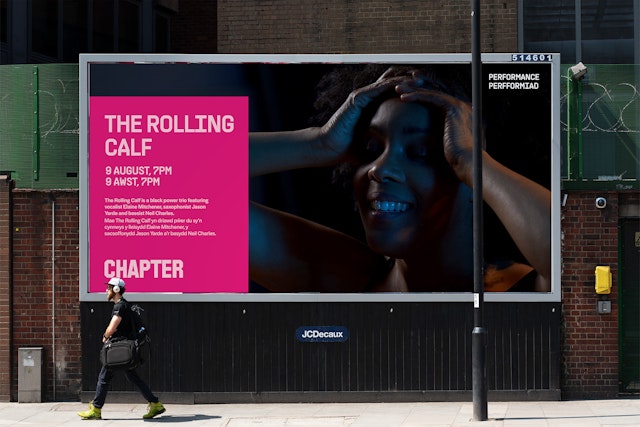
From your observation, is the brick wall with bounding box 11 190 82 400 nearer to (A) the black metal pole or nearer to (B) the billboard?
(B) the billboard

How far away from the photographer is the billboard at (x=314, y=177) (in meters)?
15.6

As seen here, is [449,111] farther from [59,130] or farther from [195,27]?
[195,27]

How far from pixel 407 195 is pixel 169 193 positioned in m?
3.39

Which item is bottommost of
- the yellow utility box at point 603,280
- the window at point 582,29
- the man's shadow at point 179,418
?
the man's shadow at point 179,418

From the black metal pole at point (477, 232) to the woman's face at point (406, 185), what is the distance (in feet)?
6.61

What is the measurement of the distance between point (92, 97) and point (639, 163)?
309 inches

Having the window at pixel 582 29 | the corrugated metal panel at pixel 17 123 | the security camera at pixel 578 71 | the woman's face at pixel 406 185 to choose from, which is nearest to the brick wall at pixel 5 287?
the corrugated metal panel at pixel 17 123

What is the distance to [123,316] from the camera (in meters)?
14.4

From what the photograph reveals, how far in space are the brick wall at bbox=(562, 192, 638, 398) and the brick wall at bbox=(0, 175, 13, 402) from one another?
797 cm

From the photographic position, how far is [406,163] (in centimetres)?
1567

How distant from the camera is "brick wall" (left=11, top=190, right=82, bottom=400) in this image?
16.0 metres

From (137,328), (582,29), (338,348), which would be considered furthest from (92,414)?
(582,29)

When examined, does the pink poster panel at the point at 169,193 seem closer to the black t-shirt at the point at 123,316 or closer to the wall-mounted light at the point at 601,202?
the black t-shirt at the point at 123,316

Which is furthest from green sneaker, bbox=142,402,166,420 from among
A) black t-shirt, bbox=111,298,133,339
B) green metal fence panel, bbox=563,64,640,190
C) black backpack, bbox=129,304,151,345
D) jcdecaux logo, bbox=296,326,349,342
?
green metal fence panel, bbox=563,64,640,190
